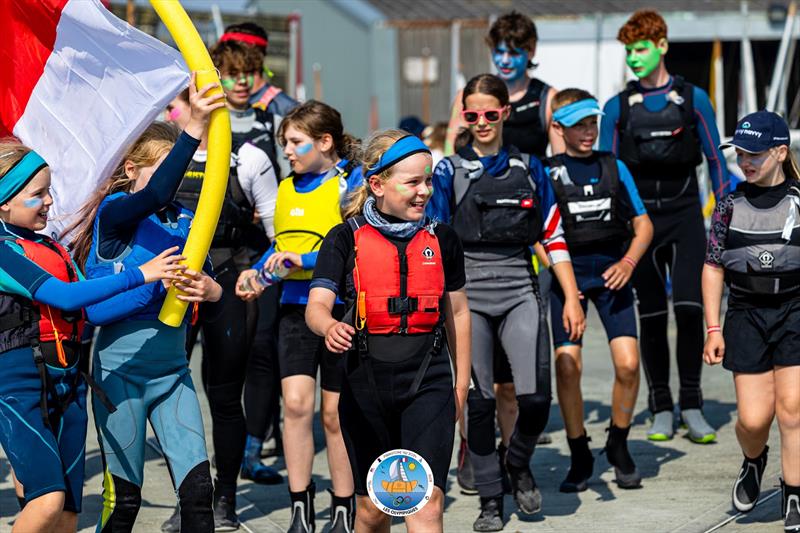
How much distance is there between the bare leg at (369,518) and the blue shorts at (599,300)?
92.2 inches

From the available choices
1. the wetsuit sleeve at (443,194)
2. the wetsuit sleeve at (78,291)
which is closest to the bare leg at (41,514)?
the wetsuit sleeve at (78,291)

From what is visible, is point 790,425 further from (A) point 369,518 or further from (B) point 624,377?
(A) point 369,518

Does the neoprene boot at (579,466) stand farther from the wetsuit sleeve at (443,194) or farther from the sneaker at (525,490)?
the wetsuit sleeve at (443,194)

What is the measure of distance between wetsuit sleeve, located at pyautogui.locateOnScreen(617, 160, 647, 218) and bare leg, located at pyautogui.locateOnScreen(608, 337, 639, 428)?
2.26 feet

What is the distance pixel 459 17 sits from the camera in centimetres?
3388

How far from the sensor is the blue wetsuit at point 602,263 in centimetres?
738

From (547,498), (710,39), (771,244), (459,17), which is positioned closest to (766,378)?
(771,244)

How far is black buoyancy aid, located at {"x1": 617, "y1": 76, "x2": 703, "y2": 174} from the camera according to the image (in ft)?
27.6

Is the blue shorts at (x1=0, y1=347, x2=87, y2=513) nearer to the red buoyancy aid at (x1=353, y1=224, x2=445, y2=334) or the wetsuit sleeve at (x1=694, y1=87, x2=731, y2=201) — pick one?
the red buoyancy aid at (x1=353, y1=224, x2=445, y2=334)

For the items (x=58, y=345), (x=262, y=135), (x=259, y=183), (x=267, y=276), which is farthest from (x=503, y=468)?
(x=58, y=345)

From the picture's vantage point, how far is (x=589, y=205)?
7.39m

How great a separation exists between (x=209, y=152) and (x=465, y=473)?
2.95m

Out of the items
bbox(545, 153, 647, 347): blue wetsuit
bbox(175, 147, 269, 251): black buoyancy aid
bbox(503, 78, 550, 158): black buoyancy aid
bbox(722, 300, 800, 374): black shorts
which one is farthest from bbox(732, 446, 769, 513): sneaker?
bbox(175, 147, 269, 251): black buoyancy aid

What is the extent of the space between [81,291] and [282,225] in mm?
1874
